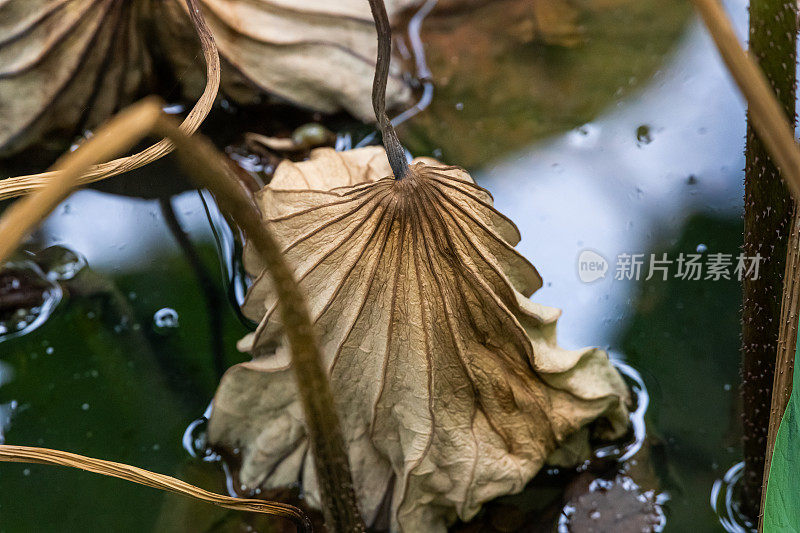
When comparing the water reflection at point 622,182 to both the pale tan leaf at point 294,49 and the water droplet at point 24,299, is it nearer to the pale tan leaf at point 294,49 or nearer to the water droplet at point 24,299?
the pale tan leaf at point 294,49

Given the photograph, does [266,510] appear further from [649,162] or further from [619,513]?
[649,162]

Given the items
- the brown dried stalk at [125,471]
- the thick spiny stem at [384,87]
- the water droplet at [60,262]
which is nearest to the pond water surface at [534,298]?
the water droplet at [60,262]

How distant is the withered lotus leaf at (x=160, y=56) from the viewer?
74 centimetres

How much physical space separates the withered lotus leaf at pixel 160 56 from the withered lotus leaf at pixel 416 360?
0.67 feet

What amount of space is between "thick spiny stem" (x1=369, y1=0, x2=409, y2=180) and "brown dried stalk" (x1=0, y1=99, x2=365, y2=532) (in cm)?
14

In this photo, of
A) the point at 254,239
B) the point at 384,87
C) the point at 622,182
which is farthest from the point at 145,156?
the point at 622,182

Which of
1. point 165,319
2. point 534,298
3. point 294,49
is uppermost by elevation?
point 294,49

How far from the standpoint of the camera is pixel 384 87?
1.53 ft

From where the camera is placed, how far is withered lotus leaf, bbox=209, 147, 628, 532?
58 centimetres

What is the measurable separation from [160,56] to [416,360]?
441 mm

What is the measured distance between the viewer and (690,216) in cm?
77

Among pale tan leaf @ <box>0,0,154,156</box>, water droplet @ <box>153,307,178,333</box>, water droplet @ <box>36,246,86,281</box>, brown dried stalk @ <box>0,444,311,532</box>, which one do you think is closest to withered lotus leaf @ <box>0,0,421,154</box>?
pale tan leaf @ <box>0,0,154,156</box>

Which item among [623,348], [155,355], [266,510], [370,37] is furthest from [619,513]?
[370,37]

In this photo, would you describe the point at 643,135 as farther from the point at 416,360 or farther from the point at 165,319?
the point at 165,319
